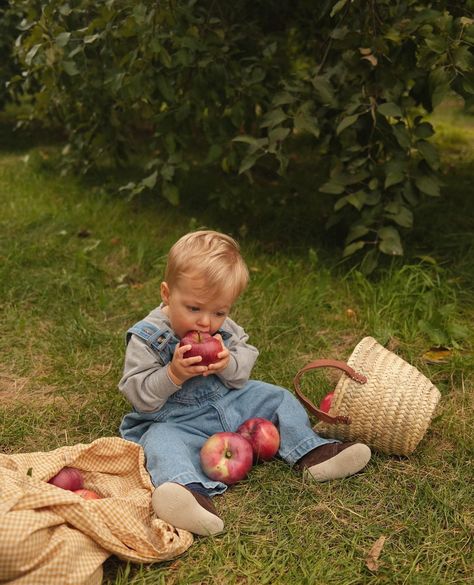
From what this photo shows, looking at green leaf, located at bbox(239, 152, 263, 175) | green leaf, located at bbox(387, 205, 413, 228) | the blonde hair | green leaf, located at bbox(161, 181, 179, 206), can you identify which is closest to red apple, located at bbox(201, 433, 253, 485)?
the blonde hair

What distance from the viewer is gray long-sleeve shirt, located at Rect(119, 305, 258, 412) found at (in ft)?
7.93

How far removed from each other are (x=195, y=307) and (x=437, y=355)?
1.34 metres

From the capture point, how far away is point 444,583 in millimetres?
1970

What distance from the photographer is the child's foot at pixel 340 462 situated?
238cm

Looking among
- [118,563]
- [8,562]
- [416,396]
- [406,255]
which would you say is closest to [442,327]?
[406,255]

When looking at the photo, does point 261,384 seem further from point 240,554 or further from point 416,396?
point 240,554

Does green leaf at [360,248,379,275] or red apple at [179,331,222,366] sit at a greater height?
red apple at [179,331,222,366]

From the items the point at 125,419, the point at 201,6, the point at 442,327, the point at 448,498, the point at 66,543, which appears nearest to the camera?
the point at 66,543

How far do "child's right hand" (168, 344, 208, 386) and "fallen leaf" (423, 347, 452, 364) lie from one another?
1.27m

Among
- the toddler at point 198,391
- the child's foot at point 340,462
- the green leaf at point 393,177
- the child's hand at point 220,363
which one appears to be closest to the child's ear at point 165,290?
the toddler at point 198,391

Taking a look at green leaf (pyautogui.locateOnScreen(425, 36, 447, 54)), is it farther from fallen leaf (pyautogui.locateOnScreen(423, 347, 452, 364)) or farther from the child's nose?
the child's nose

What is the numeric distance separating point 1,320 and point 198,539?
187 centimetres

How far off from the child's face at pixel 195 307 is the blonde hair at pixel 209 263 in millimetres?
27

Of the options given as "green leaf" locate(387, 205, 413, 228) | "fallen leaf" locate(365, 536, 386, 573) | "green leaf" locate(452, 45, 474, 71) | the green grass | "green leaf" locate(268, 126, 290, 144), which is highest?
"green leaf" locate(452, 45, 474, 71)
